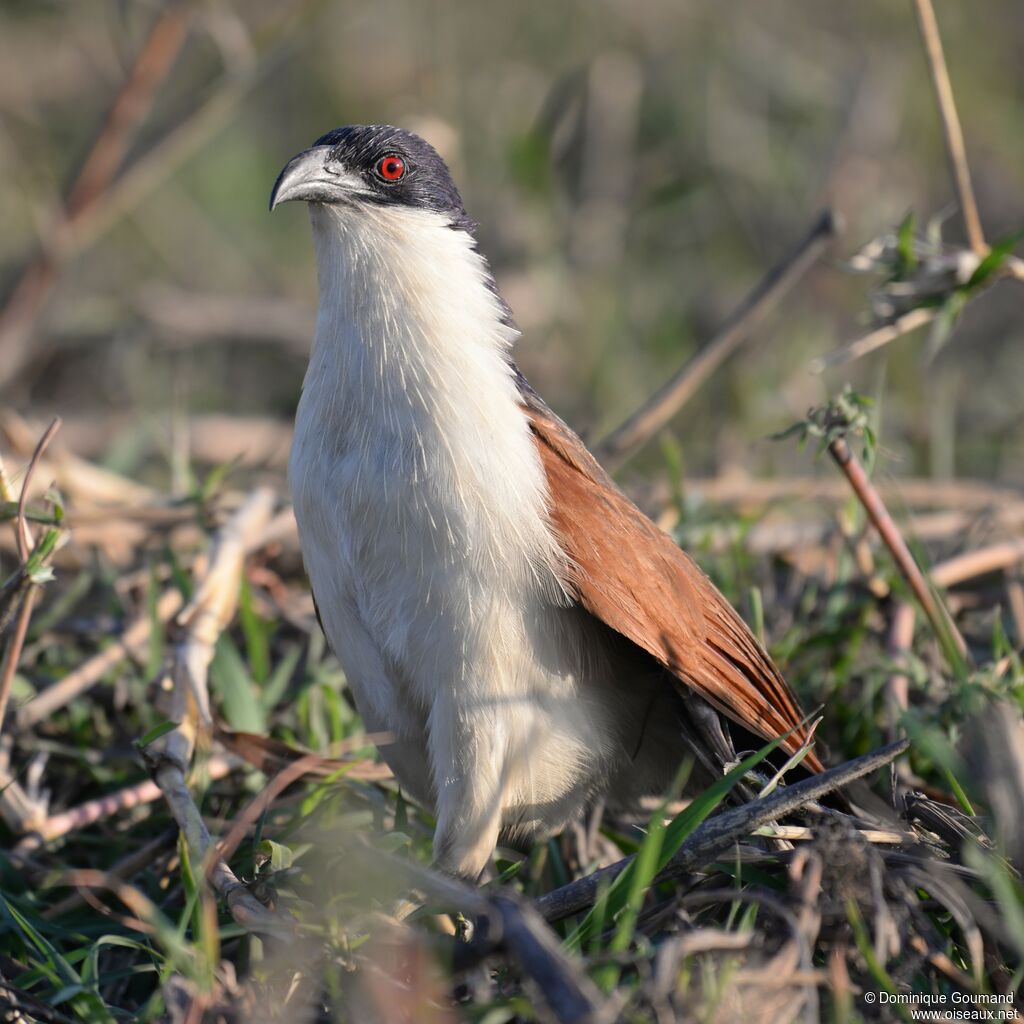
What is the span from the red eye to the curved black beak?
7cm

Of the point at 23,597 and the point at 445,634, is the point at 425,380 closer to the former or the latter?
the point at 445,634

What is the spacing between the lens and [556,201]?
19.2ft

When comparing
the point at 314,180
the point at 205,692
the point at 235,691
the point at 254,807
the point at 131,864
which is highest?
the point at 314,180

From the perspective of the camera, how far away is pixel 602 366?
549 cm

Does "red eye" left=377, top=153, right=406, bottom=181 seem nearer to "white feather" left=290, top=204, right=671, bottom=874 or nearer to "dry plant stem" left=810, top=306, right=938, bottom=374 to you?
"white feather" left=290, top=204, right=671, bottom=874

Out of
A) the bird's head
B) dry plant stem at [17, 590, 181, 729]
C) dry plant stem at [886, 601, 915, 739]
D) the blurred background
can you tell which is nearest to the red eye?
the bird's head

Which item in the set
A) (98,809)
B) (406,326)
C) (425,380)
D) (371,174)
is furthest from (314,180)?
(98,809)

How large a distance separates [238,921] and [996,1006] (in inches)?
Answer: 45.9

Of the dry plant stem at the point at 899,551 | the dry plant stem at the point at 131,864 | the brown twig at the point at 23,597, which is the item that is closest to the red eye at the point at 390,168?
the brown twig at the point at 23,597

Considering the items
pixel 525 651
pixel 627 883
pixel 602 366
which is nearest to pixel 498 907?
pixel 627 883

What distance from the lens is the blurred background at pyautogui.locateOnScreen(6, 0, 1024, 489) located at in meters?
4.90

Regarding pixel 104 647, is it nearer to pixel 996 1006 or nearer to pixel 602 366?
pixel 996 1006

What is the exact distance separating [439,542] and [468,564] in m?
0.07

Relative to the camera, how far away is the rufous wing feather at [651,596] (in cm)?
238
